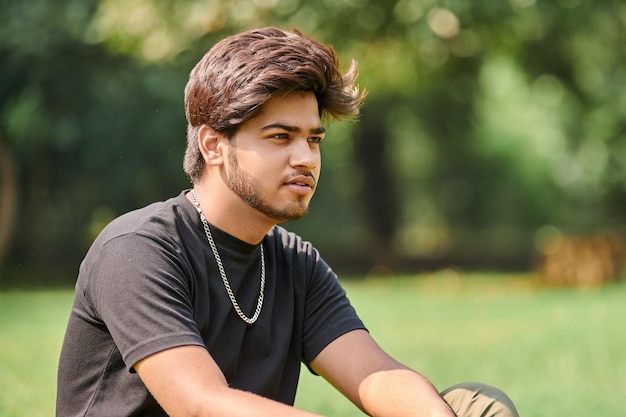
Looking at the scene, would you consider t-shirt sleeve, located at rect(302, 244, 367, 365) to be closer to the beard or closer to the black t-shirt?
the black t-shirt

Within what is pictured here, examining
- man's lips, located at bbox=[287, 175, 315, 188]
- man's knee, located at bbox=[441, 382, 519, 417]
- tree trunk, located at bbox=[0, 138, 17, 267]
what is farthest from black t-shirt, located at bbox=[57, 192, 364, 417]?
tree trunk, located at bbox=[0, 138, 17, 267]

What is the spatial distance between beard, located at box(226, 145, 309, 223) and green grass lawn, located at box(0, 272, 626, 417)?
8.02ft

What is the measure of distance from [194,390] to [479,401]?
90 centimetres

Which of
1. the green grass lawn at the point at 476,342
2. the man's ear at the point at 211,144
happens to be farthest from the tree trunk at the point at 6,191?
the man's ear at the point at 211,144

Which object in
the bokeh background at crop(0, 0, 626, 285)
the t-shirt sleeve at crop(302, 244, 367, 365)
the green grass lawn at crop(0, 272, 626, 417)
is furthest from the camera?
the bokeh background at crop(0, 0, 626, 285)

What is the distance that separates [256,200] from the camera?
2.72 meters

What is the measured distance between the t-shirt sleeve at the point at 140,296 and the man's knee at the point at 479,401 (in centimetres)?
87

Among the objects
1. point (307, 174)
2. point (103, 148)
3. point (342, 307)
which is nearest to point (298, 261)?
point (342, 307)

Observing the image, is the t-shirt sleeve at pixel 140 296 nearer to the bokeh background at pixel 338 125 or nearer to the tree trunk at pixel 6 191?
the bokeh background at pixel 338 125

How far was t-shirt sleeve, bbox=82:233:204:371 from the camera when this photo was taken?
239 cm

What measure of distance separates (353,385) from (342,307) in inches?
10.7

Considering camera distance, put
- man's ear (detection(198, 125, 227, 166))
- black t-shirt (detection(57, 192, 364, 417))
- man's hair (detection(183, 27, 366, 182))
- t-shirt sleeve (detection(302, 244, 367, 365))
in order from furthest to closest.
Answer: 1. t-shirt sleeve (detection(302, 244, 367, 365))
2. man's ear (detection(198, 125, 227, 166))
3. man's hair (detection(183, 27, 366, 182))
4. black t-shirt (detection(57, 192, 364, 417))

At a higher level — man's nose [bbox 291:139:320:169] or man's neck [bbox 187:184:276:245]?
man's nose [bbox 291:139:320:169]

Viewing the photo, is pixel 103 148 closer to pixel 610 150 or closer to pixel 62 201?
pixel 62 201
